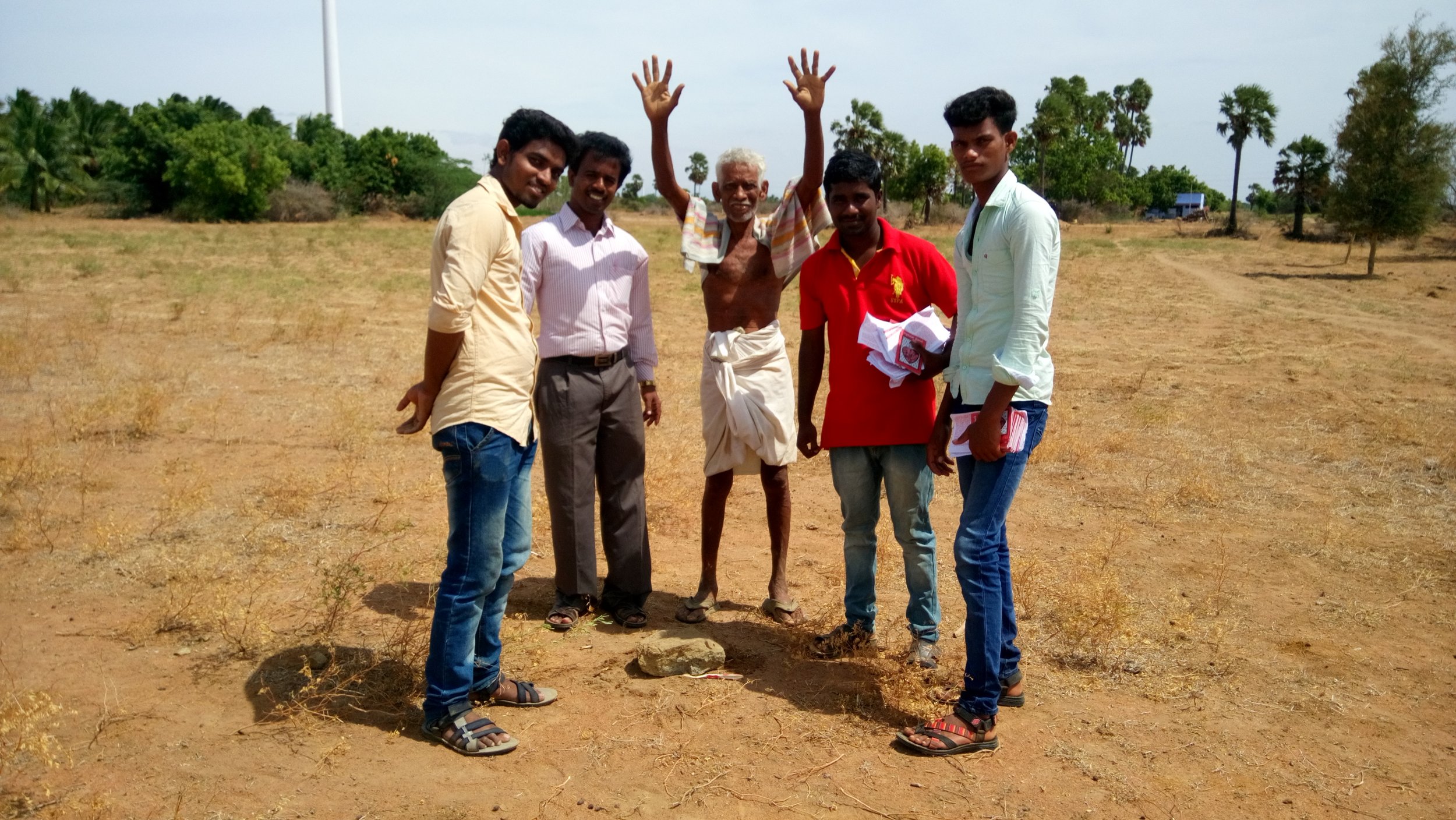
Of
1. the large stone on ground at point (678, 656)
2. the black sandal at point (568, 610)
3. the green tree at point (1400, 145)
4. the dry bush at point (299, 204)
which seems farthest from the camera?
the dry bush at point (299, 204)

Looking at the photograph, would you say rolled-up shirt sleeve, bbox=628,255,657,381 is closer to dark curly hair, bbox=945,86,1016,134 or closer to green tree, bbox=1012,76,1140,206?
dark curly hair, bbox=945,86,1016,134

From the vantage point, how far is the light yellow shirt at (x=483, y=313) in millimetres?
2834

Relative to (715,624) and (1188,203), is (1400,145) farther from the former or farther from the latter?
(1188,203)

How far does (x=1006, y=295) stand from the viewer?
2971 mm

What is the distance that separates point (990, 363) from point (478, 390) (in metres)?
1.53

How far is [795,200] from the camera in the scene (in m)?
4.00

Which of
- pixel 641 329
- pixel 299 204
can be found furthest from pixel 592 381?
pixel 299 204

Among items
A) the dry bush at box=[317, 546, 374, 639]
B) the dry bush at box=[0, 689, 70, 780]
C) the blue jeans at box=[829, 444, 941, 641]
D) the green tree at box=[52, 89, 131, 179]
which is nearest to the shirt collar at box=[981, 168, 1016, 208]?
the blue jeans at box=[829, 444, 941, 641]

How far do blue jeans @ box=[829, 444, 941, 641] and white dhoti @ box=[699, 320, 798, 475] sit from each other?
1.41 feet

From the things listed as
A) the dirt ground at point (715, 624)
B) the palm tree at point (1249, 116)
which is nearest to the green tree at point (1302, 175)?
the palm tree at point (1249, 116)

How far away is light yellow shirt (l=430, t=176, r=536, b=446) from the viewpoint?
2.83 metres

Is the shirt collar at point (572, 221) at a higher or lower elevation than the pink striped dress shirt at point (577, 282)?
higher

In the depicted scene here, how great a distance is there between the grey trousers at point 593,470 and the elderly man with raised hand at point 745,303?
0.30m

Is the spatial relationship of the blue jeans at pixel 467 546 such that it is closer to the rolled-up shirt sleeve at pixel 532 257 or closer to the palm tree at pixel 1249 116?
the rolled-up shirt sleeve at pixel 532 257
